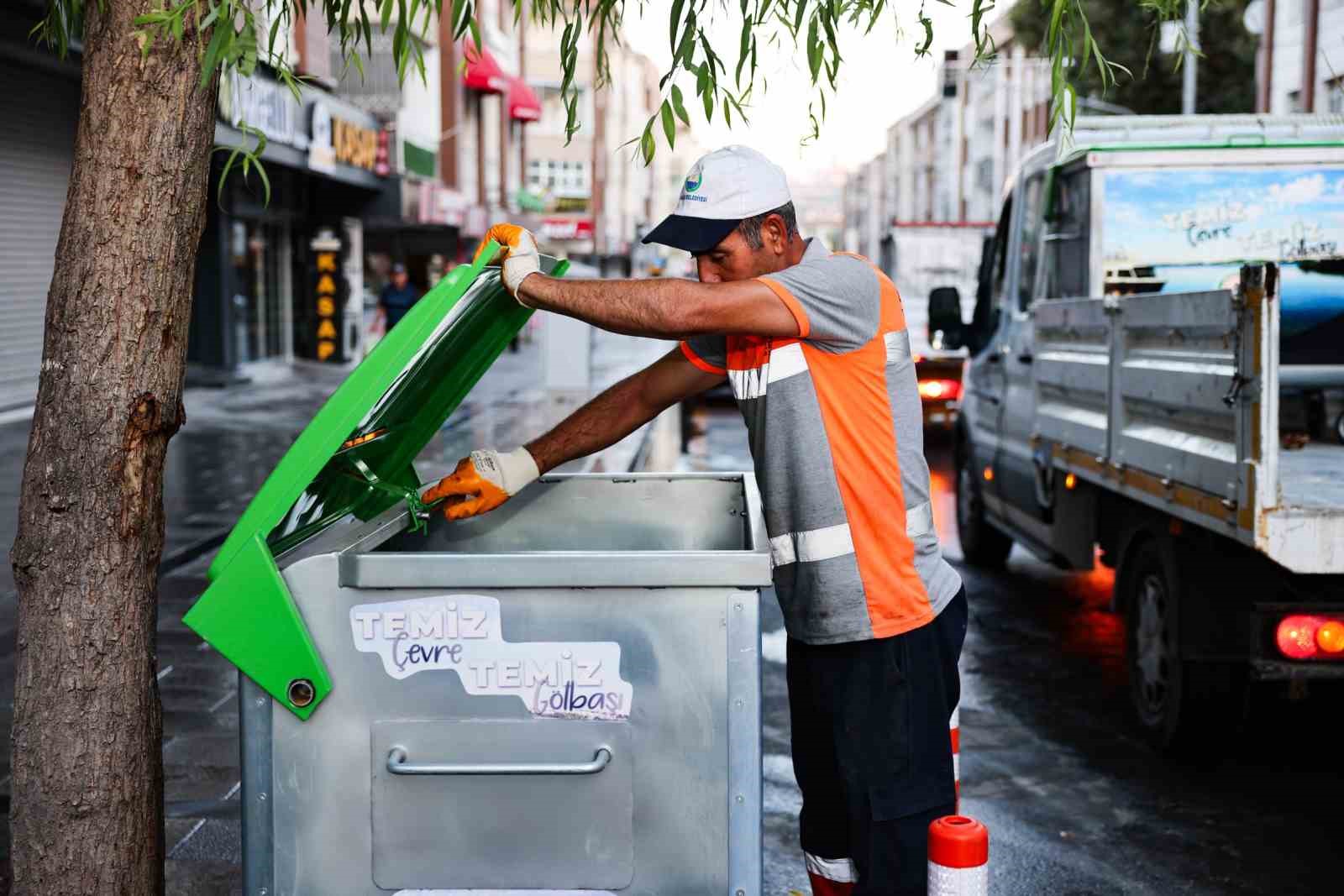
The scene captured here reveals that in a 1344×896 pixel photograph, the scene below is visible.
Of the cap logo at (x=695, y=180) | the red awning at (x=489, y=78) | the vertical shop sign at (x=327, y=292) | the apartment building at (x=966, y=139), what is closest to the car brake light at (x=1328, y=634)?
the cap logo at (x=695, y=180)

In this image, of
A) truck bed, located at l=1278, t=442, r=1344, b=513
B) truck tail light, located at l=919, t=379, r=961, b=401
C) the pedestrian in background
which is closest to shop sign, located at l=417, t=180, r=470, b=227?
the pedestrian in background

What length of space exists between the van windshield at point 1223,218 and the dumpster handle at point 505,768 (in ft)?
17.8

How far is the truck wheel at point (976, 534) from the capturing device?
930 centimetres

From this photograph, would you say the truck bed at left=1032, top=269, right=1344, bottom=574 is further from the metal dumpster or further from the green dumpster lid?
the green dumpster lid

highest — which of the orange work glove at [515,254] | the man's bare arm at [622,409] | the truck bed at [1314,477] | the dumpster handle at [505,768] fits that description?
the orange work glove at [515,254]

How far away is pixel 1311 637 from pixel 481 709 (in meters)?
3.21

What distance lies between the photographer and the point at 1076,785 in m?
5.28

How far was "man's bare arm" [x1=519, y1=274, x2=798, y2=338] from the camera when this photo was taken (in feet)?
9.26

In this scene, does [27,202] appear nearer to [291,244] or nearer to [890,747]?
[291,244]

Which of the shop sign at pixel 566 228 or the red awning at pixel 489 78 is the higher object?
the red awning at pixel 489 78

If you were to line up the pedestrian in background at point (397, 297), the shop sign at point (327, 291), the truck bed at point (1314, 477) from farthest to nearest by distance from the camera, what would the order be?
1. the shop sign at point (327, 291)
2. the pedestrian in background at point (397, 297)
3. the truck bed at point (1314, 477)

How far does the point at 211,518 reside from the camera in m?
10.1

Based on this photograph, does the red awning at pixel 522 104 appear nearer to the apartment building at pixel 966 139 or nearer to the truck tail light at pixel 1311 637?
the apartment building at pixel 966 139

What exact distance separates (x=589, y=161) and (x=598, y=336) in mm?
29578
